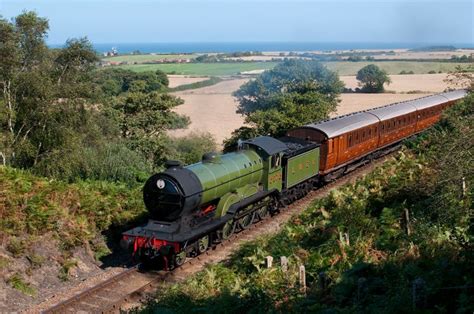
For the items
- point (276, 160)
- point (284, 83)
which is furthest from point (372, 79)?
point (276, 160)

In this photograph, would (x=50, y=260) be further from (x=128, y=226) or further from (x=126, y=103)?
(x=126, y=103)

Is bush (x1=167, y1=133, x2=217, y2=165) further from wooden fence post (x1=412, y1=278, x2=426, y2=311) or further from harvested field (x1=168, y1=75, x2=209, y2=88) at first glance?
harvested field (x1=168, y1=75, x2=209, y2=88)

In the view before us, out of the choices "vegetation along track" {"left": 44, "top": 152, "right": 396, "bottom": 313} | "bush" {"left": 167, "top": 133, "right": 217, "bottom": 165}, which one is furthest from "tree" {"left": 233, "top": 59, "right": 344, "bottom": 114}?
"vegetation along track" {"left": 44, "top": 152, "right": 396, "bottom": 313}

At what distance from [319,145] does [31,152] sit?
12.8 m

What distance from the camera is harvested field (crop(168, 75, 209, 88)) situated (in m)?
92.7

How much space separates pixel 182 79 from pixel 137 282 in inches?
3411

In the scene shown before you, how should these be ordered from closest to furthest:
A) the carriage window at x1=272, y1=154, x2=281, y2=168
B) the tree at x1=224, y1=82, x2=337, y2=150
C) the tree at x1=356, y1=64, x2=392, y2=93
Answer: the carriage window at x1=272, y1=154, x2=281, y2=168 → the tree at x1=224, y1=82, x2=337, y2=150 → the tree at x1=356, y1=64, x2=392, y2=93

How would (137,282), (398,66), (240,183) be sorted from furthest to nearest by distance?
1. (398,66)
2. (240,183)
3. (137,282)

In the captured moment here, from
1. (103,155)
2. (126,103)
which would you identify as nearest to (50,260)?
(103,155)

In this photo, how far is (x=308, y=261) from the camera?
13.9m

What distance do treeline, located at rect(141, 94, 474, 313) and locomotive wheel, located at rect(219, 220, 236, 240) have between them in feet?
4.38

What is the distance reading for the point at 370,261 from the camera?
41.9 feet

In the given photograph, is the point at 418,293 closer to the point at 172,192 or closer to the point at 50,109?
the point at 172,192

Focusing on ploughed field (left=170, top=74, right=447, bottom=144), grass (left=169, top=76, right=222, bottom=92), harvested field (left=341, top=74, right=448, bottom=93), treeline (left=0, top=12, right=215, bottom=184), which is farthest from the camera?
grass (left=169, top=76, right=222, bottom=92)
